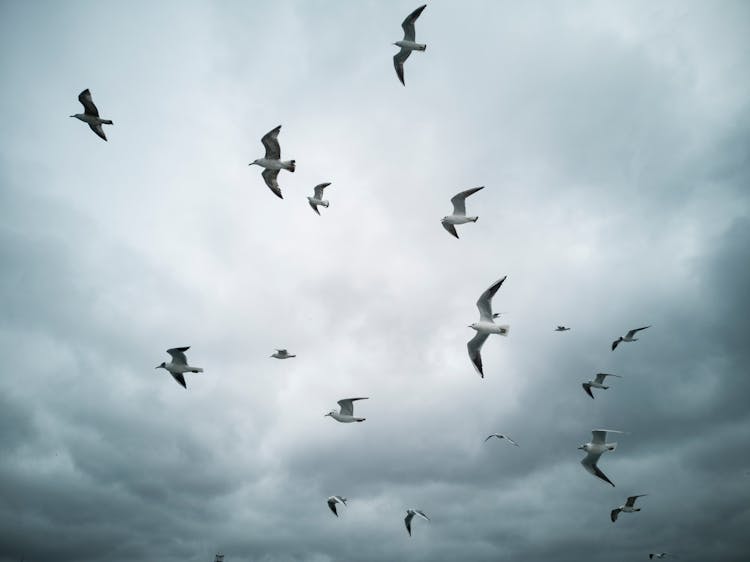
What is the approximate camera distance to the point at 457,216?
31.7 m

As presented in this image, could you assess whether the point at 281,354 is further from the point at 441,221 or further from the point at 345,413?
the point at 441,221

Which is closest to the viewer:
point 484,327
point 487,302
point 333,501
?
→ point 487,302

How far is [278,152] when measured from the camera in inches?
1245

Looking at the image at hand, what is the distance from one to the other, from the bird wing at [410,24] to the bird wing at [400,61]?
2.67ft

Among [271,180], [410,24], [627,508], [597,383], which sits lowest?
[627,508]

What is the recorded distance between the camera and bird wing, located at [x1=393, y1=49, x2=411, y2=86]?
32.5 meters

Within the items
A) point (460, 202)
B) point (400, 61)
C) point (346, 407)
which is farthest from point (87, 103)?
point (346, 407)

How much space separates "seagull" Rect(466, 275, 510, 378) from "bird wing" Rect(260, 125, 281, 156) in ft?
47.8

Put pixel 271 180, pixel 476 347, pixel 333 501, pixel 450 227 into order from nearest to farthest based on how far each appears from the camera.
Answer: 1. pixel 476 347
2. pixel 271 180
3. pixel 450 227
4. pixel 333 501

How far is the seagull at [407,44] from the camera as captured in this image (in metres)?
30.3

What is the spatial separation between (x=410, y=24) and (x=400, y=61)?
2444 millimetres

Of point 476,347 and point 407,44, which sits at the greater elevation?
point 407,44

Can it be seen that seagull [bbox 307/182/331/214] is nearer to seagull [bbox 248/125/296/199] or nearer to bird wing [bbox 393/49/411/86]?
seagull [bbox 248/125/296/199]

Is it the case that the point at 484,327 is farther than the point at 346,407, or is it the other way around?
the point at 346,407
